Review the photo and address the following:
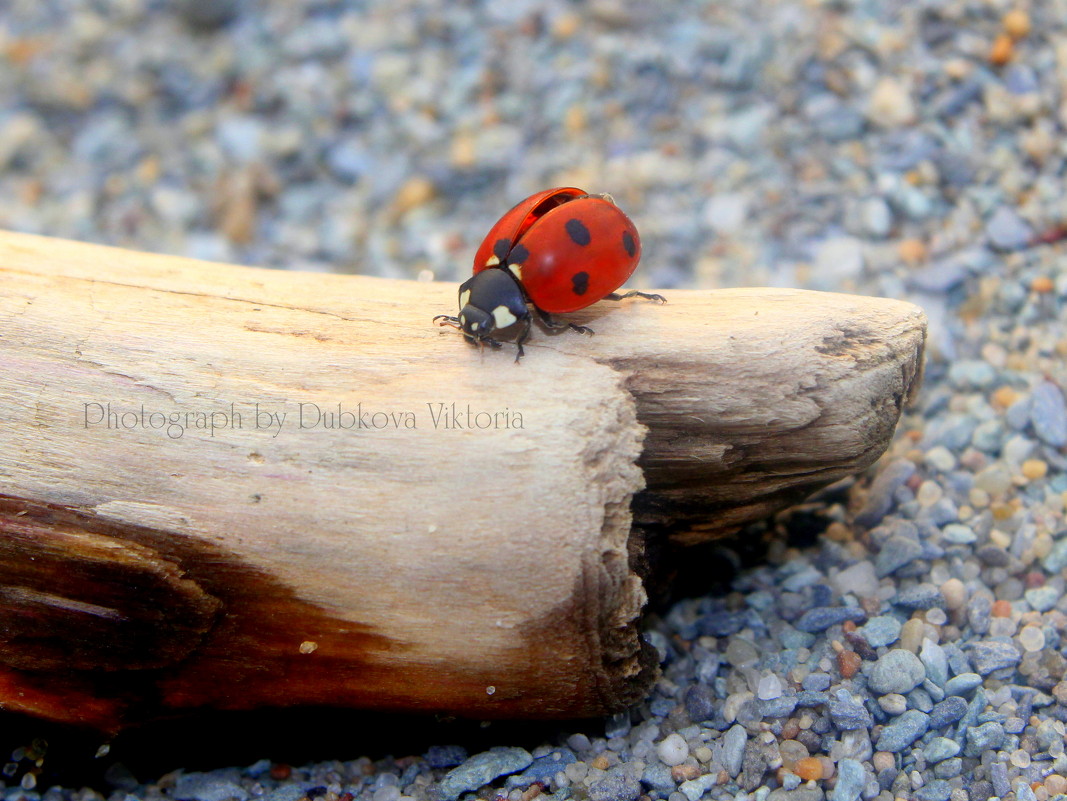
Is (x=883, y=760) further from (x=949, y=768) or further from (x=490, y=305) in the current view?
(x=490, y=305)

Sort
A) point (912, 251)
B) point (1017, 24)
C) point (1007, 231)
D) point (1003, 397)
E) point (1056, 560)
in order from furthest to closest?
1. point (1017, 24)
2. point (912, 251)
3. point (1007, 231)
4. point (1003, 397)
5. point (1056, 560)

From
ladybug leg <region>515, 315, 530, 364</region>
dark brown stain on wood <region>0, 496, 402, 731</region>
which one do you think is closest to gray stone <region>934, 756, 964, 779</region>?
dark brown stain on wood <region>0, 496, 402, 731</region>

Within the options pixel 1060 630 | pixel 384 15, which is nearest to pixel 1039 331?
pixel 1060 630

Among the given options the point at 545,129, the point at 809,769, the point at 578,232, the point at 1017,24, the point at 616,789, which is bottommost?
the point at 616,789

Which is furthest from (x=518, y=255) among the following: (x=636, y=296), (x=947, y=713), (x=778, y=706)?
(x=947, y=713)

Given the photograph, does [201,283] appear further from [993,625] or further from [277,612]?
[993,625]

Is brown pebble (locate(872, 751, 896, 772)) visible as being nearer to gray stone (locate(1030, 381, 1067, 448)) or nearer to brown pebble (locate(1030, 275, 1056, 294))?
gray stone (locate(1030, 381, 1067, 448))

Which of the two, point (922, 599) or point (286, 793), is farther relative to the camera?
point (922, 599)

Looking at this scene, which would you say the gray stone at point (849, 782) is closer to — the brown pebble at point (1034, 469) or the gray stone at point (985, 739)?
the gray stone at point (985, 739)
